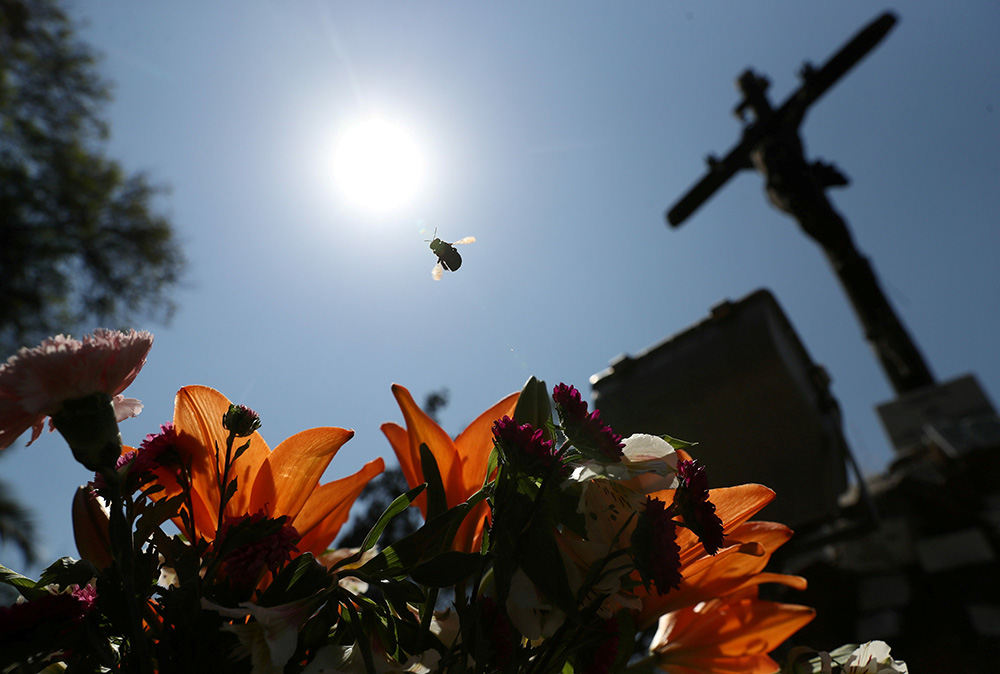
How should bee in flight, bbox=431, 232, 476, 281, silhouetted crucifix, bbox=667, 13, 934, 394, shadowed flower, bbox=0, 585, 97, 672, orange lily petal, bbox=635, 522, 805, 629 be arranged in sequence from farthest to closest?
1. silhouetted crucifix, bbox=667, 13, 934, 394
2. bee in flight, bbox=431, 232, 476, 281
3. orange lily petal, bbox=635, 522, 805, 629
4. shadowed flower, bbox=0, 585, 97, 672

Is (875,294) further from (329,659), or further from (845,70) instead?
(329,659)

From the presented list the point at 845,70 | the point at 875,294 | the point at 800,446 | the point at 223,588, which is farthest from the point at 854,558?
the point at 845,70

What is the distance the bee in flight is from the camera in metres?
0.58

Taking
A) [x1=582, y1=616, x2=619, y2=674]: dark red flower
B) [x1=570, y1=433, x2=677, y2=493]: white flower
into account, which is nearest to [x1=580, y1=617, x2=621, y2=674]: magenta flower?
[x1=582, y1=616, x2=619, y2=674]: dark red flower

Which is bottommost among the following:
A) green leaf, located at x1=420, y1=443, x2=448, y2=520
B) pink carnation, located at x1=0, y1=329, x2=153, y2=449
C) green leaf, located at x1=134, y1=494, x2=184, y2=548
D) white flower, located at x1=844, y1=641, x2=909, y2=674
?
white flower, located at x1=844, y1=641, x2=909, y2=674

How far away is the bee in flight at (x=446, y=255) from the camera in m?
0.58

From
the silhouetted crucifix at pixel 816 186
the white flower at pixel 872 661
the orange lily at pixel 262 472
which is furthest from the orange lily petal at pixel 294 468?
the silhouetted crucifix at pixel 816 186

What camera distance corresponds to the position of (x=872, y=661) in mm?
546

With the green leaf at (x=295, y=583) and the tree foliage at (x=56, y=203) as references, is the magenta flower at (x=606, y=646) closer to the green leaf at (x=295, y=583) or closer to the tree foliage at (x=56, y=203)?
the green leaf at (x=295, y=583)

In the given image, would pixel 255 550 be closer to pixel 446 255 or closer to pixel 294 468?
pixel 294 468

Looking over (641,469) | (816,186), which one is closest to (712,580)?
(641,469)

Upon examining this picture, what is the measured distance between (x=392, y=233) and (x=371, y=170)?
0.06 m

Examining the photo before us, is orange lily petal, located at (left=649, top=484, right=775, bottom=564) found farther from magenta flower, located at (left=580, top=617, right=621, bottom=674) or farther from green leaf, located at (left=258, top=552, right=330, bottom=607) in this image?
green leaf, located at (left=258, top=552, right=330, bottom=607)

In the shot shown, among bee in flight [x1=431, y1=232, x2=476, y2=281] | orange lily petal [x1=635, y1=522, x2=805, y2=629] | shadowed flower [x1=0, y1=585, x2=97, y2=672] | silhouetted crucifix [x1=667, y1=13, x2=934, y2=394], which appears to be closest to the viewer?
shadowed flower [x1=0, y1=585, x2=97, y2=672]
